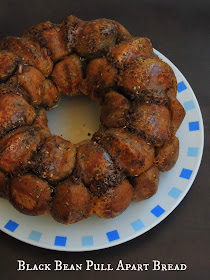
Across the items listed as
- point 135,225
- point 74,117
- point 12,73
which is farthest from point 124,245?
point 12,73

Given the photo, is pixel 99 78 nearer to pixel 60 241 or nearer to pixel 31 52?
pixel 31 52

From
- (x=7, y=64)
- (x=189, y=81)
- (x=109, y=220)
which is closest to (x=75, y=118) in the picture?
(x=7, y=64)

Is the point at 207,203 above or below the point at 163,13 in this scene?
below

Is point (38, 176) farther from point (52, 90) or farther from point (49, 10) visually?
point (49, 10)

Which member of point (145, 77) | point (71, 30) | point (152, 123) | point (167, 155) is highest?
point (71, 30)

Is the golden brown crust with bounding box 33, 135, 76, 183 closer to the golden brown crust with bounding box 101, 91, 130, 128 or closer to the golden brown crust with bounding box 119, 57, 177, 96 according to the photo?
the golden brown crust with bounding box 101, 91, 130, 128

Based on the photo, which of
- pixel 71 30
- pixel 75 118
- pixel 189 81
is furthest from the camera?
pixel 189 81
